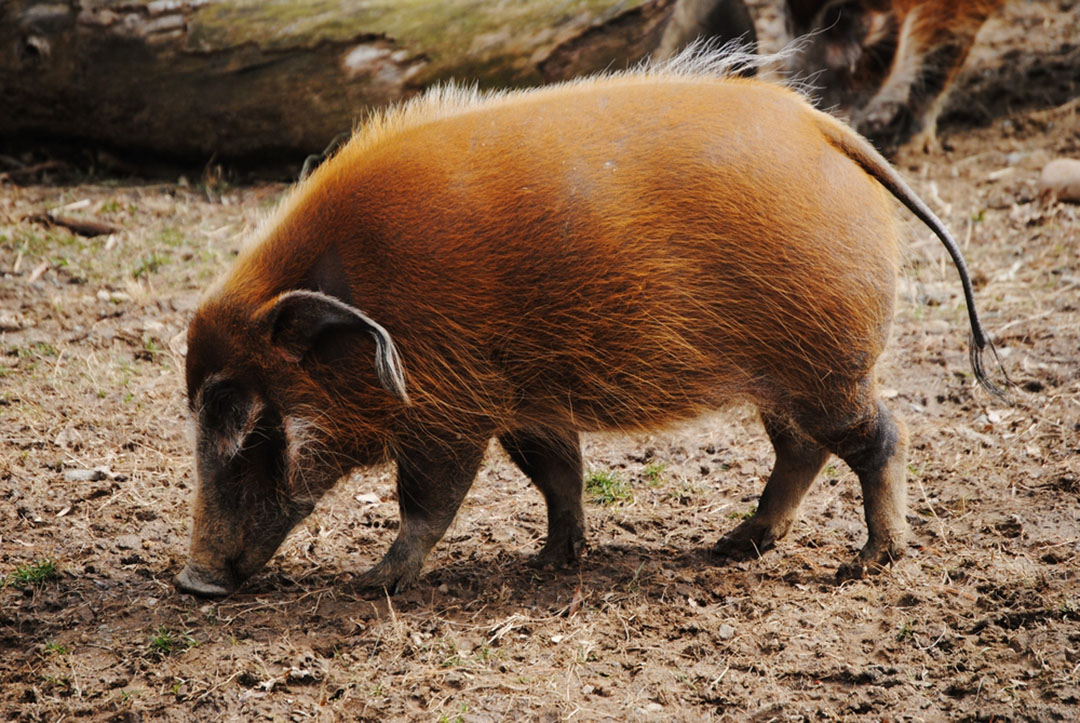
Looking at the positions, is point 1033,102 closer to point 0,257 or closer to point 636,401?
point 636,401

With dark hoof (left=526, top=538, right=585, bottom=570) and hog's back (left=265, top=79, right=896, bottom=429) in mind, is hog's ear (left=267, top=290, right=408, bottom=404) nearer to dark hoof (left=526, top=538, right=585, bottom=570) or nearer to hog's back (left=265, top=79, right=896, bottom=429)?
hog's back (left=265, top=79, right=896, bottom=429)

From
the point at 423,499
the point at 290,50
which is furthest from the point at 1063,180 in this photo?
the point at 423,499

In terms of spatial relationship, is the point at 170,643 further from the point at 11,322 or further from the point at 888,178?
the point at 11,322

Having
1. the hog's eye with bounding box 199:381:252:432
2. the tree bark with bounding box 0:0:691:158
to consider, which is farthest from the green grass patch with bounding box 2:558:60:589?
the tree bark with bounding box 0:0:691:158

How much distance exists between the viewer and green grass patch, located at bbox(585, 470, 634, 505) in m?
4.52

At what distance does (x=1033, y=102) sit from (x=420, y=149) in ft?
22.7

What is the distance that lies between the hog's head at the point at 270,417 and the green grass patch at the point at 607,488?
1.20m

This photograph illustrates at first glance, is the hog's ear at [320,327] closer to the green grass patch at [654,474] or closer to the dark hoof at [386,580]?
the dark hoof at [386,580]

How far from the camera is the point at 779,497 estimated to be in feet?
13.0

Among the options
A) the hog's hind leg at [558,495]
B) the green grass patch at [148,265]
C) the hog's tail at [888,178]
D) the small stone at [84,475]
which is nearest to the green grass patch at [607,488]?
the hog's hind leg at [558,495]

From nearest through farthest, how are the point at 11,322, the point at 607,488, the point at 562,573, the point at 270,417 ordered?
the point at 270,417, the point at 562,573, the point at 607,488, the point at 11,322

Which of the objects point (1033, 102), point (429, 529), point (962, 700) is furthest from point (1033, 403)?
point (1033, 102)

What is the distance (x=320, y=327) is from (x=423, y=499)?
674 mm

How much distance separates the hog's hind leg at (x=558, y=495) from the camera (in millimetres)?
3977
